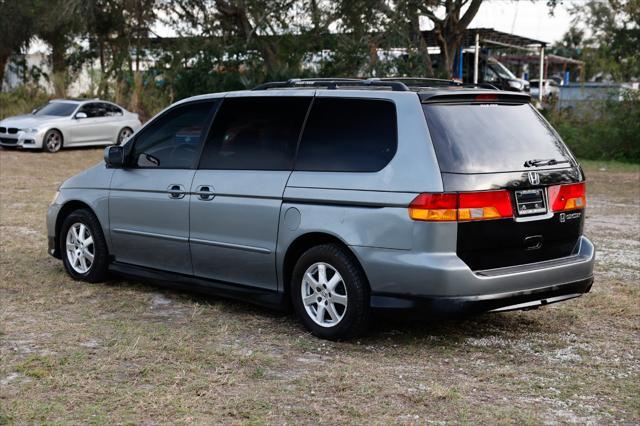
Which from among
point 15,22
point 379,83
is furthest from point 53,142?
point 379,83

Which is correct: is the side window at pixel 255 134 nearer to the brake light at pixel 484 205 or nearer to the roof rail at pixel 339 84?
the roof rail at pixel 339 84

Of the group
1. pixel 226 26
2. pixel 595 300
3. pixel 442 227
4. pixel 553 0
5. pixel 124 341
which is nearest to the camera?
pixel 442 227

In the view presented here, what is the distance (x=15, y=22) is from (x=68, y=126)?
9.98 m

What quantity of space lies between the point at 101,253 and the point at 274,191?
7.37 ft

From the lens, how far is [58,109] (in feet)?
79.6

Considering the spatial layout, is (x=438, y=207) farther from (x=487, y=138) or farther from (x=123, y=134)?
(x=123, y=134)

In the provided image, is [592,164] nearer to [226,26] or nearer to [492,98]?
[226,26]

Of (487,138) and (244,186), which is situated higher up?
(487,138)

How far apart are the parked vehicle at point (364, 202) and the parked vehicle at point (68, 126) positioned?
16.6 metres

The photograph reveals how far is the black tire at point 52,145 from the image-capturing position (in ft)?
75.8

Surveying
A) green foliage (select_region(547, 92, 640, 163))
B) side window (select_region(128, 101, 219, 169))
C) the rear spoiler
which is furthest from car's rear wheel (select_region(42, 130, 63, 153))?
the rear spoiler

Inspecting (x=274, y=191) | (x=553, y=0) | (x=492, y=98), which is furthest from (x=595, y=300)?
(x=553, y=0)

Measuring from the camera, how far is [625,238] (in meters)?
10.8

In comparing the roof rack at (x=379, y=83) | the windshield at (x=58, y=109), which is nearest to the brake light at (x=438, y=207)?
the roof rack at (x=379, y=83)
